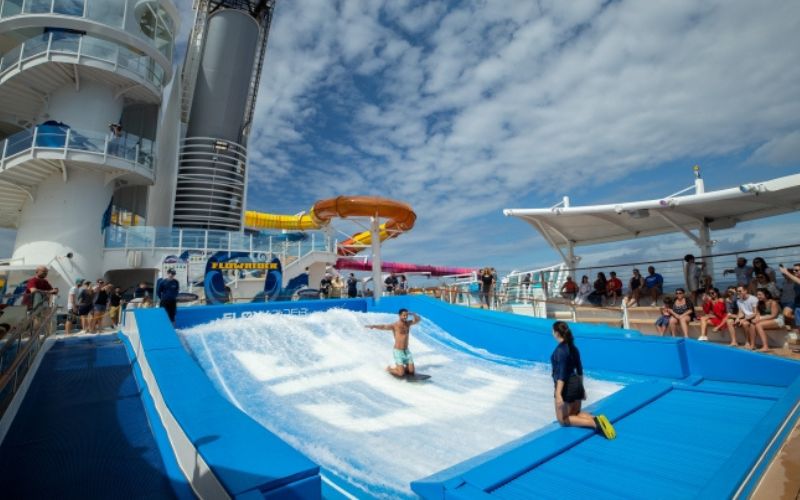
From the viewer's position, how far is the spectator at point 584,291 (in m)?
10.6

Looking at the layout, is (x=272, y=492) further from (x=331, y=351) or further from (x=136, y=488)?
(x=331, y=351)

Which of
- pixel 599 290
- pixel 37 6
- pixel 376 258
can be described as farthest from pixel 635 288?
pixel 37 6

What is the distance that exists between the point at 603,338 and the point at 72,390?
7.51 meters

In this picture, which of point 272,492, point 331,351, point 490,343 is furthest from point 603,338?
point 272,492

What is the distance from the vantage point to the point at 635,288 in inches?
383

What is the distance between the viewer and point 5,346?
3.64m

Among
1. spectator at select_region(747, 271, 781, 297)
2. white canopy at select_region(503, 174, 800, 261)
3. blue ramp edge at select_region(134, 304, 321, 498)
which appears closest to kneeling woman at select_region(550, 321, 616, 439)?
blue ramp edge at select_region(134, 304, 321, 498)

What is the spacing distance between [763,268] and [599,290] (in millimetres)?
3437

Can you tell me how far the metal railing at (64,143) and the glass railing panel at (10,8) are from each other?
4.79m

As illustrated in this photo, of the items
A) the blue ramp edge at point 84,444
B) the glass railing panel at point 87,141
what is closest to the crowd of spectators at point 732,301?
the blue ramp edge at point 84,444

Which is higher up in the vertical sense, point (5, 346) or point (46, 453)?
point (5, 346)

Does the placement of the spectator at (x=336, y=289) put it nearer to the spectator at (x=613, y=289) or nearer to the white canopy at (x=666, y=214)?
the white canopy at (x=666, y=214)

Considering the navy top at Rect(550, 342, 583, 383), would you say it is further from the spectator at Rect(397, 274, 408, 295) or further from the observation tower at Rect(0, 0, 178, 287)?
the observation tower at Rect(0, 0, 178, 287)

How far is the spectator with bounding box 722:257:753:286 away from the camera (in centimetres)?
776
